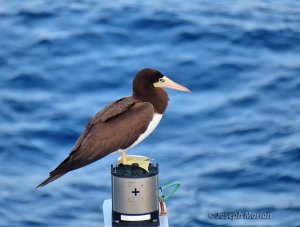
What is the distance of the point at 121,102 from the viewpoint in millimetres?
5344

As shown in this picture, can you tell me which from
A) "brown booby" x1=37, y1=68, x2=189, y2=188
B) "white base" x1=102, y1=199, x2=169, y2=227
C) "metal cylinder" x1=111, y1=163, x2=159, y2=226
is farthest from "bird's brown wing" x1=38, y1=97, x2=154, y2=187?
"white base" x1=102, y1=199, x2=169, y2=227

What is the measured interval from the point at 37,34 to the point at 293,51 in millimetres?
3268

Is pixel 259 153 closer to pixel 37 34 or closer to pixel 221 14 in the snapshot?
pixel 221 14

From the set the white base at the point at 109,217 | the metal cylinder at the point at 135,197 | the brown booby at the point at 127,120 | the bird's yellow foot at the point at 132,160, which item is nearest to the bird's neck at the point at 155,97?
the brown booby at the point at 127,120

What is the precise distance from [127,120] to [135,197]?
1.82ft

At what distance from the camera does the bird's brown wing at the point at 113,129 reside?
16.9 feet

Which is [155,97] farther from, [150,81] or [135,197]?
[135,197]

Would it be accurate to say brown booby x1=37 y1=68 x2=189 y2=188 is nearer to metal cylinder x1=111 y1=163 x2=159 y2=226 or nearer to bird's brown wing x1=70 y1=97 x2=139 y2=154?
bird's brown wing x1=70 y1=97 x2=139 y2=154

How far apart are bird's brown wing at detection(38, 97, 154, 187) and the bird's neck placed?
4 centimetres

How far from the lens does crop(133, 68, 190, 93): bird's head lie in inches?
208

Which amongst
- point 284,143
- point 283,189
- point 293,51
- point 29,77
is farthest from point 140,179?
point 293,51

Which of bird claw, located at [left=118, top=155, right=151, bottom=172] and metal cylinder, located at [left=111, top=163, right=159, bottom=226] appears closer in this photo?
metal cylinder, located at [left=111, top=163, right=159, bottom=226]

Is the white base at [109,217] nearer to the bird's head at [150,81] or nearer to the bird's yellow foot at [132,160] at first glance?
the bird's yellow foot at [132,160]

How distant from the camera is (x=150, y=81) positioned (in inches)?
209
